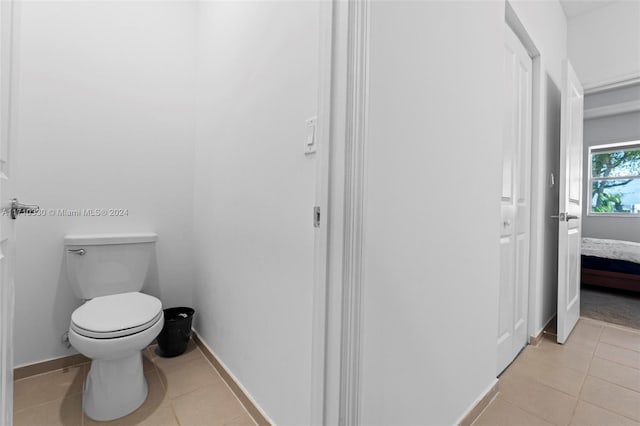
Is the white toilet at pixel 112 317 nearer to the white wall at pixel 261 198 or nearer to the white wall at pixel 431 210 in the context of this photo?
the white wall at pixel 261 198

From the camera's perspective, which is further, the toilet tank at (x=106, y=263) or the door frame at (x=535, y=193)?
the door frame at (x=535, y=193)

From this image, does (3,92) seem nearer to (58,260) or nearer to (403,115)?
(403,115)

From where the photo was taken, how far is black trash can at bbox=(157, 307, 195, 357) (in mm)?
1732

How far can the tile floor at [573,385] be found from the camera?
1.31 meters

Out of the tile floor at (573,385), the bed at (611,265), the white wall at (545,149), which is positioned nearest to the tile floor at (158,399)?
the tile floor at (573,385)

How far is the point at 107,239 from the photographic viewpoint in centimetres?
162

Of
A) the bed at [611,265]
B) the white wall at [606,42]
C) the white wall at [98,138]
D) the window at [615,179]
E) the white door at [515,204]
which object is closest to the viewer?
the white wall at [98,138]

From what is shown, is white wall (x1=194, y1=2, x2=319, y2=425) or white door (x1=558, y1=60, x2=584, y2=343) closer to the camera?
white wall (x1=194, y1=2, x2=319, y2=425)

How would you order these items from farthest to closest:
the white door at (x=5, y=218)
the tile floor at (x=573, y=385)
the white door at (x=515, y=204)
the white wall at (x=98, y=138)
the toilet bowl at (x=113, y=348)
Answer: the white door at (x=515, y=204), the white wall at (x=98, y=138), the tile floor at (x=573, y=385), the toilet bowl at (x=113, y=348), the white door at (x=5, y=218)

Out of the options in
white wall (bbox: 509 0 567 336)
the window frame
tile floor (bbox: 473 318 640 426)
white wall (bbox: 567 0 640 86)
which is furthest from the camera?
the window frame

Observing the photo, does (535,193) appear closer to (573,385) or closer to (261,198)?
(573,385)

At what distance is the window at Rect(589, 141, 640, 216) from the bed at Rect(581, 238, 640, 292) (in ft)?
4.99

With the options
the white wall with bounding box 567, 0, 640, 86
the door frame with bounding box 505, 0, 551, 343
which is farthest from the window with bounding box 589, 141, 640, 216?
the door frame with bounding box 505, 0, 551, 343

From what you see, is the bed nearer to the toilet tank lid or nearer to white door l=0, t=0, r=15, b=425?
the toilet tank lid
